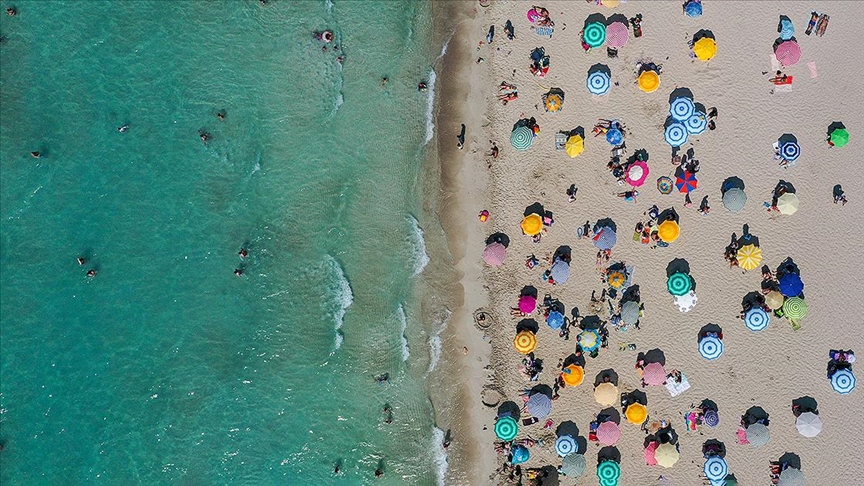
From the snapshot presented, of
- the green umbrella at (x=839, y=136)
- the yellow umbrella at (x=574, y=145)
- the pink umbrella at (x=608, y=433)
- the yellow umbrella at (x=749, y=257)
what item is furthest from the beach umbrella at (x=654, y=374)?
the green umbrella at (x=839, y=136)

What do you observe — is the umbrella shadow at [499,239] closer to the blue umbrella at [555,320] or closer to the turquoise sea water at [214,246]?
the turquoise sea water at [214,246]

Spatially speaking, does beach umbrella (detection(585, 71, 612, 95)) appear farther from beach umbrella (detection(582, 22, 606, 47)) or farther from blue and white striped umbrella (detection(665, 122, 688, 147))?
blue and white striped umbrella (detection(665, 122, 688, 147))

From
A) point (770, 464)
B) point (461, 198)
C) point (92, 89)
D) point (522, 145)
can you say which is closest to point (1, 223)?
point (92, 89)

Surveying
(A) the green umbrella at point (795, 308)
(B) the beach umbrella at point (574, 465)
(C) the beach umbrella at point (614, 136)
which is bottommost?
(B) the beach umbrella at point (574, 465)

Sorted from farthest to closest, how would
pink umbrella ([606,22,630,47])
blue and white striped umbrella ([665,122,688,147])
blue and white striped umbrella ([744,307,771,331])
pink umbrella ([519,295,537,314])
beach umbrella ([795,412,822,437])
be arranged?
pink umbrella ([519,295,537,314])
pink umbrella ([606,22,630,47])
blue and white striped umbrella ([665,122,688,147])
blue and white striped umbrella ([744,307,771,331])
beach umbrella ([795,412,822,437])

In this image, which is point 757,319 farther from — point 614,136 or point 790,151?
point 614,136

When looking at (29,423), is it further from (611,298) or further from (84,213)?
(611,298)

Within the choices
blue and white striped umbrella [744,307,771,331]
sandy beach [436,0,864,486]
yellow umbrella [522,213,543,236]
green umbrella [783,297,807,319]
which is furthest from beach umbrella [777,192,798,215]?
yellow umbrella [522,213,543,236]
